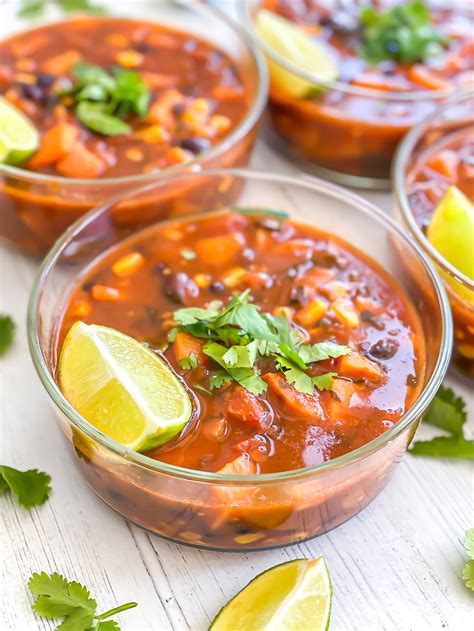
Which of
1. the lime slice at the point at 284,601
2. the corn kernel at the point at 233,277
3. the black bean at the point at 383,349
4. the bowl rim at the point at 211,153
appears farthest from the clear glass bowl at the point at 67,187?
the lime slice at the point at 284,601

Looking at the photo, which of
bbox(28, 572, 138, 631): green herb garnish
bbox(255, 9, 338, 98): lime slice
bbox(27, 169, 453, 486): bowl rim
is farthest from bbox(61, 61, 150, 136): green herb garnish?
bbox(28, 572, 138, 631): green herb garnish

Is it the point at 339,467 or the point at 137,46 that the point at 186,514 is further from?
the point at 137,46

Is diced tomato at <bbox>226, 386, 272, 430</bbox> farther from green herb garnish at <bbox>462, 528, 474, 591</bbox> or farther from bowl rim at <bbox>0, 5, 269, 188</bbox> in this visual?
bowl rim at <bbox>0, 5, 269, 188</bbox>

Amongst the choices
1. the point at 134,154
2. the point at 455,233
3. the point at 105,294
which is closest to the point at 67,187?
the point at 134,154

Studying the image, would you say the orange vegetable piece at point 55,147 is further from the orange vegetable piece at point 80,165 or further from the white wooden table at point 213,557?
the white wooden table at point 213,557

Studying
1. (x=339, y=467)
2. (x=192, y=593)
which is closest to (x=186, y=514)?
(x=192, y=593)
